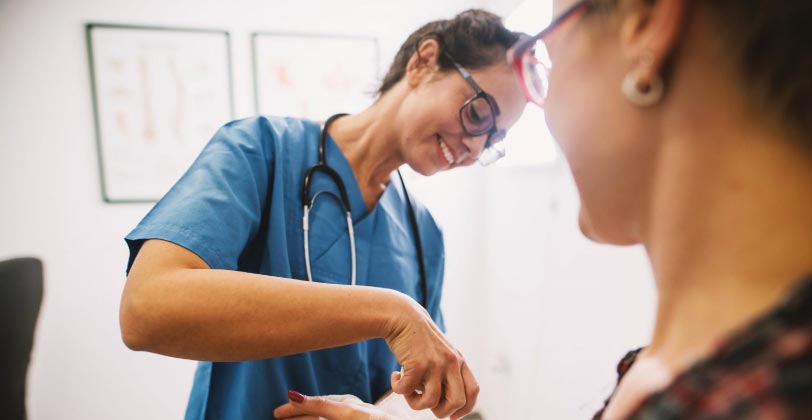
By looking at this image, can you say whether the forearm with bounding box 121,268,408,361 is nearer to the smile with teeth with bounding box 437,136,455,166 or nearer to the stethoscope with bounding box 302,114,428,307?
the stethoscope with bounding box 302,114,428,307

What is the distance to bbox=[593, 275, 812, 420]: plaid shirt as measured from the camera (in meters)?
0.21

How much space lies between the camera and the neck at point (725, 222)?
0.88 feet

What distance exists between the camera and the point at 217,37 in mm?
1789

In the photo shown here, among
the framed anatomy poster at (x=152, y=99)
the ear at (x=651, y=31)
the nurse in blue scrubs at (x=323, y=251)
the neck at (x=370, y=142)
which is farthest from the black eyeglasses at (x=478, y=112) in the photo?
the framed anatomy poster at (x=152, y=99)

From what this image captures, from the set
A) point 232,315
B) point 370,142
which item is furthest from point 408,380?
point 370,142

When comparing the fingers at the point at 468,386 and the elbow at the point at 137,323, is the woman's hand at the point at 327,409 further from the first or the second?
the elbow at the point at 137,323

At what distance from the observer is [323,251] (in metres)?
0.79

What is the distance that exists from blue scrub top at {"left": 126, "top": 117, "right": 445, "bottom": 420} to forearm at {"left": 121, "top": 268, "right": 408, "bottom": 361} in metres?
0.09

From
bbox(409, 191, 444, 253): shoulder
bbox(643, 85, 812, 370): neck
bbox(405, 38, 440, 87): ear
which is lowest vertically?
bbox(409, 191, 444, 253): shoulder

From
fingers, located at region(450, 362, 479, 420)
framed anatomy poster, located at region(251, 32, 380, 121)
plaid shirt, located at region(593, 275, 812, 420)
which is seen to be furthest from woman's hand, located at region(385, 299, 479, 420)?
framed anatomy poster, located at region(251, 32, 380, 121)

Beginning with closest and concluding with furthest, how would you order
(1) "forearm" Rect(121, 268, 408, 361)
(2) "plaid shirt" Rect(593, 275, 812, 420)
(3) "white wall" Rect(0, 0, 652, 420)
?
1. (2) "plaid shirt" Rect(593, 275, 812, 420)
2. (1) "forearm" Rect(121, 268, 408, 361)
3. (3) "white wall" Rect(0, 0, 652, 420)

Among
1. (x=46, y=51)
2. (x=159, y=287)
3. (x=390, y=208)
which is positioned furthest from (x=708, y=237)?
(x=46, y=51)

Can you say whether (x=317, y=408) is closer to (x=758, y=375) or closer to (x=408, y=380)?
(x=408, y=380)

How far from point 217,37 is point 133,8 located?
0.35 m
